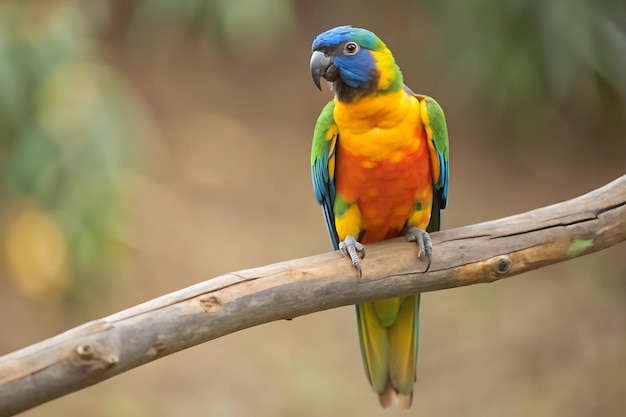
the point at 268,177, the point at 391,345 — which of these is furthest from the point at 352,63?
the point at 268,177

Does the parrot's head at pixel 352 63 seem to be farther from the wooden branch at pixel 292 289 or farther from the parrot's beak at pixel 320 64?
the wooden branch at pixel 292 289

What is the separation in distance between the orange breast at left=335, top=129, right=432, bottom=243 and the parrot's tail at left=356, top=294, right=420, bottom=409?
0.24 metres

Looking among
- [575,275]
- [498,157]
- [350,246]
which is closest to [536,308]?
[575,275]

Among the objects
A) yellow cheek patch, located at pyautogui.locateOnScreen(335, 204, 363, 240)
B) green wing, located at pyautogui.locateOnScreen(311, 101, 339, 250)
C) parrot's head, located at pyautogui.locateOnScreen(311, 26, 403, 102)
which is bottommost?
yellow cheek patch, located at pyautogui.locateOnScreen(335, 204, 363, 240)

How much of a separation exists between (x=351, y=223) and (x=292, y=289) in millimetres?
497

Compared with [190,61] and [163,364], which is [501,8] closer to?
[190,61]

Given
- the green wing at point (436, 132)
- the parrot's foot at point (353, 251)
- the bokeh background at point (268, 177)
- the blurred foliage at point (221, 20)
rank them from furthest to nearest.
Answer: the blurred foliage at point (221, 20) < the bokeh background at point (268, 177) < the green wing at point (436, 132) < the parrot's foot at point (353, 251)

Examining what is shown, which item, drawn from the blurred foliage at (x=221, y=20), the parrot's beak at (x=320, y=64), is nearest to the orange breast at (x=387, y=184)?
the parrot's beak at (x=320, y=64)

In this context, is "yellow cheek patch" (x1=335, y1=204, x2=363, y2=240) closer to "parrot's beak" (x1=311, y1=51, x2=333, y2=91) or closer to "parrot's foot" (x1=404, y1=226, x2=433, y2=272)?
"parrot's foot" (x1=404, y1=226, x2=433, y2=272)

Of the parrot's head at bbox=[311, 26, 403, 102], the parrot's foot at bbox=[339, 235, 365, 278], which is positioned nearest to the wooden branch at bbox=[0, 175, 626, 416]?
the parrot's foot at bbox=[339, 235, 365, 278]

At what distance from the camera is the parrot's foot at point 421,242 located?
1.79 meters

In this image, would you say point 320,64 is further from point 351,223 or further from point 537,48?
point 537,48

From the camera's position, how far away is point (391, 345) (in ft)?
6.89

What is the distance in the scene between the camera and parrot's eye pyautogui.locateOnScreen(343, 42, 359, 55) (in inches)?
73.6
